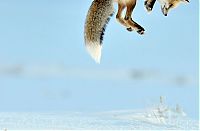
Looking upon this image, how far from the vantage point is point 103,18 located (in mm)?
7898

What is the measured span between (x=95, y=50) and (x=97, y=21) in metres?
0.48

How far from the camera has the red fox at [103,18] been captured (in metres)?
7.69

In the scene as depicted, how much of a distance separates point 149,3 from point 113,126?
4.66 ft

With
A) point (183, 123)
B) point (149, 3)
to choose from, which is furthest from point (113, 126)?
point (149, 3)

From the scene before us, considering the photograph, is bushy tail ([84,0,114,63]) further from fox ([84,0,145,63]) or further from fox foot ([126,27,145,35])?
fox foot ([126,27,145,35])

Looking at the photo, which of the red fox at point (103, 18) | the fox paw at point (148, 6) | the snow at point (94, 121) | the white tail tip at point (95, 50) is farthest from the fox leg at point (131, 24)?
the snow at point (94, 121)

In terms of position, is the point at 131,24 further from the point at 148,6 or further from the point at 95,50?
the point at 95,50

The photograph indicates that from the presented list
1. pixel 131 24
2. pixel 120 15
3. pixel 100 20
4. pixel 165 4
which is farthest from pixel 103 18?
pixel 165 4

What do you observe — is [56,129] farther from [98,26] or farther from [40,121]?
[98,26]

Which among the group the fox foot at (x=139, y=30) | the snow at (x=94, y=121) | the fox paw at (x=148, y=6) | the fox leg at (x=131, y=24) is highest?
the fox paw at (x=148, y=6)

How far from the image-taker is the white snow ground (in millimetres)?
8125

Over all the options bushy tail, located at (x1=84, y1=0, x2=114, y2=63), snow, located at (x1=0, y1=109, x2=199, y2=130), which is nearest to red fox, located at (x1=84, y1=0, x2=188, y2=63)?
bushy tail, located at (x1=84, y1=0, x2=114, y2=63)

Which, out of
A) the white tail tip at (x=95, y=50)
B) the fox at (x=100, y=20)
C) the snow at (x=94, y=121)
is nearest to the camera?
the white tail tip at (x=95, y=50)

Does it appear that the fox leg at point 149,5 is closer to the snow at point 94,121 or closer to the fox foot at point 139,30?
the fox foot at point 139,30
